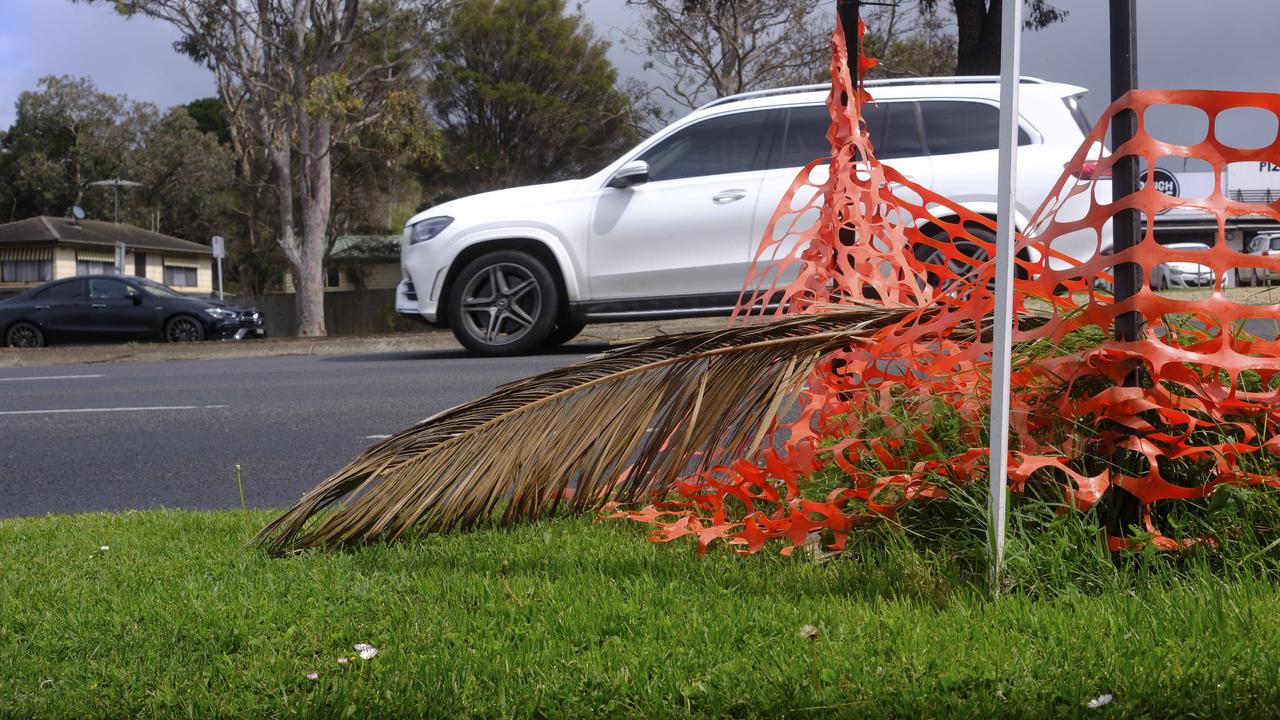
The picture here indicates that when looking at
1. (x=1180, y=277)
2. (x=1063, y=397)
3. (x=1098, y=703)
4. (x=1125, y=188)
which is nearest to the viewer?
(x=1098, y=703)

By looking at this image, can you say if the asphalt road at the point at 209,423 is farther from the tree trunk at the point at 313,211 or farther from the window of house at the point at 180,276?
the window of house at the point at 180,276

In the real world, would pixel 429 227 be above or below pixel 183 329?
above

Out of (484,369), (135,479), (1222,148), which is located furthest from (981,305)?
(484,369)

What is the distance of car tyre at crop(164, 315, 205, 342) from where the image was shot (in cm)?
2125

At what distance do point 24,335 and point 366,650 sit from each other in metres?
22.2

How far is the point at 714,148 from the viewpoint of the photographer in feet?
30.7

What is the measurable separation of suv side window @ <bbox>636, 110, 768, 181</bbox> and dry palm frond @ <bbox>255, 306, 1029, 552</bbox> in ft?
20.9

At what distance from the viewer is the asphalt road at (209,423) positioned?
207 inches

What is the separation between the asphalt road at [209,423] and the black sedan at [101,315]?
976 cm

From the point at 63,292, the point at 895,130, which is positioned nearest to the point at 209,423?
the point at 895,130

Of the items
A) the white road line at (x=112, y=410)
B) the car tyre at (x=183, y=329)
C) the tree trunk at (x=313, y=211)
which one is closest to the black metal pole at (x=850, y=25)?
the white road line at (x=112, y=410)

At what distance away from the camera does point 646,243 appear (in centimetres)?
941

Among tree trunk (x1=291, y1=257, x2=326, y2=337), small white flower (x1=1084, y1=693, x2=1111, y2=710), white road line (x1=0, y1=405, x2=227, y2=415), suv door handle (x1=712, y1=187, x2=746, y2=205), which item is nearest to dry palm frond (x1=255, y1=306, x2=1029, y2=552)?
small white flower (x1=1084, y1=693, x2=1111, y2=710)

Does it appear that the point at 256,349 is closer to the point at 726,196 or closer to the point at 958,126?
the point at 726,196
